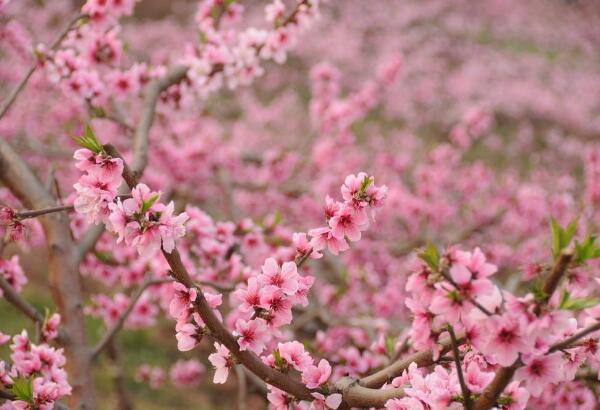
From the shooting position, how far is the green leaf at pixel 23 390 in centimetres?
195

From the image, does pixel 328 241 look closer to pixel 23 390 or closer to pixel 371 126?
pixel 23 390

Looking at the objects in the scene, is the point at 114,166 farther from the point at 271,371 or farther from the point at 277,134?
the point at 277,134

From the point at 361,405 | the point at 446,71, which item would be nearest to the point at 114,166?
the point at 361,405

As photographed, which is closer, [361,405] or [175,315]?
[175,315]

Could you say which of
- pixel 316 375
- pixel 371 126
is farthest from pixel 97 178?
pixel 371 126

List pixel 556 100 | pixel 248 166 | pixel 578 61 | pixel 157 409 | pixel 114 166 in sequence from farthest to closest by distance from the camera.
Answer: pixel 578 61, pixel 556 100, pixel 248 166, pixel 157 409, pixel 114 166

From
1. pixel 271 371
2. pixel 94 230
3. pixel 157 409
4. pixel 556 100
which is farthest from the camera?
pixel 556 100

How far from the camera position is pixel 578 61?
19.1m

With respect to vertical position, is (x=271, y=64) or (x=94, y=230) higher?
(x=271, y=64)

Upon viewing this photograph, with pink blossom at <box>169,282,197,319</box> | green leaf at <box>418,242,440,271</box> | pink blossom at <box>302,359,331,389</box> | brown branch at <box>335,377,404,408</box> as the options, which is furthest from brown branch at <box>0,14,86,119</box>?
green leaf at <box>418,242,440,271</box>

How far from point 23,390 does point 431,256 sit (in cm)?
165

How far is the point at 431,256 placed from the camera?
1417 mm

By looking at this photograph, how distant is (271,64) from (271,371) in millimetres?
16170

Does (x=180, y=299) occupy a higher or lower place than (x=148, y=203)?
lower
